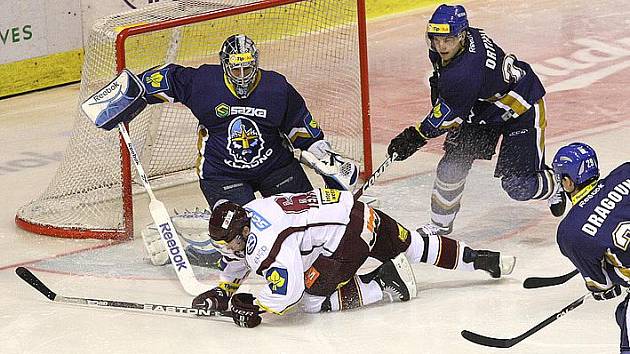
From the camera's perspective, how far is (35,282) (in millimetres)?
5059

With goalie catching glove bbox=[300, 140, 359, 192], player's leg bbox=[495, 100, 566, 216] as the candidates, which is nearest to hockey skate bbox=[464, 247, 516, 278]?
goalie catching glove bbox=[300, 140, 359, 192]

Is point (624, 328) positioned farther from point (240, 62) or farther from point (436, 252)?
point (240, 62)

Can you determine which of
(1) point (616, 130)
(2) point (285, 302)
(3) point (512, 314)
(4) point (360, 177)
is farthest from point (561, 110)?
(2) point (285, 302)

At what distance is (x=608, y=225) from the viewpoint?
3756mm

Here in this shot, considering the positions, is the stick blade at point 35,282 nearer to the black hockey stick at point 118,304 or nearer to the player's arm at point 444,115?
the black hockey stick at point 118,304

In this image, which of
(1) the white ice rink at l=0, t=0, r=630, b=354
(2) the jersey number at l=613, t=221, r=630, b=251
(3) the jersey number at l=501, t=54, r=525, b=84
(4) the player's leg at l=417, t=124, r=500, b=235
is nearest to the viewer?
(2) the jersey number at l=613, t=221, r=630, b=251

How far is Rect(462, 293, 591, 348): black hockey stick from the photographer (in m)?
4.25

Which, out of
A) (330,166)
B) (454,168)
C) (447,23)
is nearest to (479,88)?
(447,23)

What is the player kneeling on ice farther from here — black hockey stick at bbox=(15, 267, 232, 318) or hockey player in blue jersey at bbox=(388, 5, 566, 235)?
hockey player in blue jersey at bbox=(388, 5, 566, 235)

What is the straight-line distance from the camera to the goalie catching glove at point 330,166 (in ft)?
17.1

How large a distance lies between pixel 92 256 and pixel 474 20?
3862 mm

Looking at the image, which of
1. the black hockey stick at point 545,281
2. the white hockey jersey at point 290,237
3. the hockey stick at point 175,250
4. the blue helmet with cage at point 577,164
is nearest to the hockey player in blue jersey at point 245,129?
the hockey stick at point 175,250

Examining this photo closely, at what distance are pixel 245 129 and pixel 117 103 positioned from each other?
489 mm

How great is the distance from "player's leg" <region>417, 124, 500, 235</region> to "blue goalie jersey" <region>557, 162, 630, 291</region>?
1664 millimetres
